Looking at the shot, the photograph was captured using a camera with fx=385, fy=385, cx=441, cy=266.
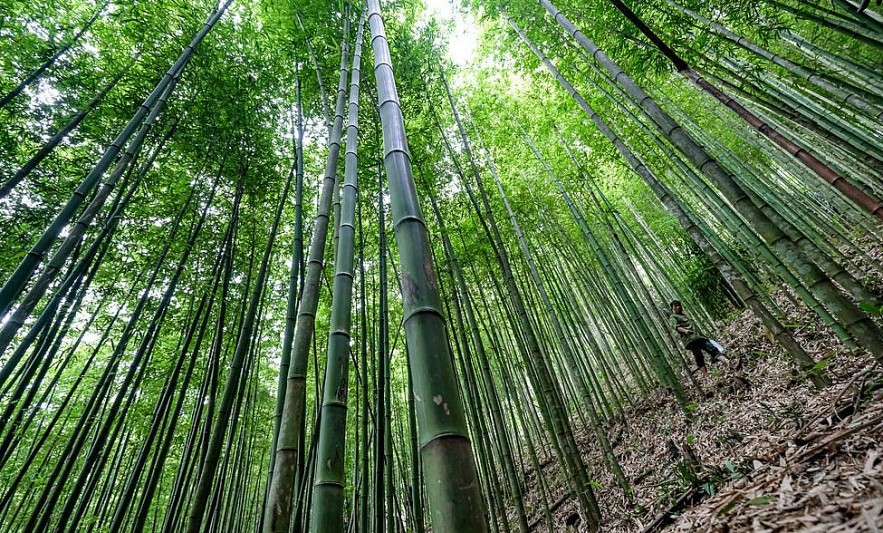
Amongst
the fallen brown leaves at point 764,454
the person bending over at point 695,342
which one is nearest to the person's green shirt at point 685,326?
the person bending over at point 695,342

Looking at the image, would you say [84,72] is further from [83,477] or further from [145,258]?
[83,477]

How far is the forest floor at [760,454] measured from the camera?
3.87 ft

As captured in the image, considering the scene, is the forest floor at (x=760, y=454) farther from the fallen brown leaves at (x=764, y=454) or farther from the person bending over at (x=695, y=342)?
the person bending over at (x=695, y=342)

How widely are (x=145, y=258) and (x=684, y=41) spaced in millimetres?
5956

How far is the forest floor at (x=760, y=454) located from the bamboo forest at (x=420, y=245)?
2 cm

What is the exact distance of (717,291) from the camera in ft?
23.8

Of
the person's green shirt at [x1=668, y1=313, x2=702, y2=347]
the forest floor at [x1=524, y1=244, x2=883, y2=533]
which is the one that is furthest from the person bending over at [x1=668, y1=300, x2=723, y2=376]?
the forest floor at [x1=524, y1=244, x2=883, y2=533]

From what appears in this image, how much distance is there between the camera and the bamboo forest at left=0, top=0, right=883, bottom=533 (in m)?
1.45

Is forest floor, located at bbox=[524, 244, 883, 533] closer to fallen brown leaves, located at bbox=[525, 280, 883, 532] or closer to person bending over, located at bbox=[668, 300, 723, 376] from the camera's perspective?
fallen brown leaves, located at bbox=[525, 280, 883, 532]

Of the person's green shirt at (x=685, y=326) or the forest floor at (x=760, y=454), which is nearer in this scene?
the forest floor at (x=760, y=454)

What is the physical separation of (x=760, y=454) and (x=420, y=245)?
82.4 inches

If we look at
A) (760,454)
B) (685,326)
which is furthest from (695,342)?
(760,454)

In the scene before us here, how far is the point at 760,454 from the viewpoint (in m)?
1.91

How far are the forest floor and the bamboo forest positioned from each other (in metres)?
0.02
